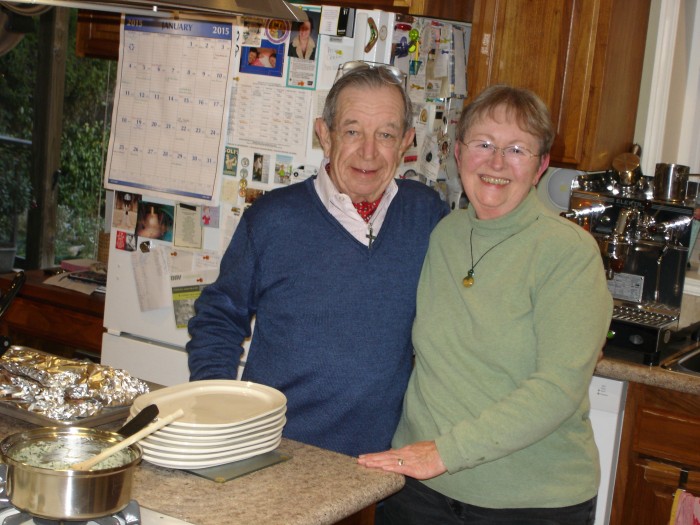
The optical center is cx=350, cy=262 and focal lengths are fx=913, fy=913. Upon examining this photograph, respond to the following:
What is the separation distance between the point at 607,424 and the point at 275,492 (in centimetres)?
158

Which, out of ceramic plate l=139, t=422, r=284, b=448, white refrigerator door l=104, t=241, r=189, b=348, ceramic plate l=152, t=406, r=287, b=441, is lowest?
white refrigerator door l=104, t=241, r=189, b=348

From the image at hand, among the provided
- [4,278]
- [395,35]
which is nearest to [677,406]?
[395,35]

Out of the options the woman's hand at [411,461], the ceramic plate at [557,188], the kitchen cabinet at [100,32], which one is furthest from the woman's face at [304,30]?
the woman's hand at [411,461]

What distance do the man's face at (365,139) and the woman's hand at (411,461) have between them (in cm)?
61

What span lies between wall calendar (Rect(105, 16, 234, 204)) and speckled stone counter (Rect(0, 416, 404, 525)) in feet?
4.99

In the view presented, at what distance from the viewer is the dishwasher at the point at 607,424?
2.79 meters

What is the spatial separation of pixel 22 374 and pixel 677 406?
6.05ft

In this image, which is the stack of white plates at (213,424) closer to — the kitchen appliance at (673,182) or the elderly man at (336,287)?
the elderly man at (336,287)

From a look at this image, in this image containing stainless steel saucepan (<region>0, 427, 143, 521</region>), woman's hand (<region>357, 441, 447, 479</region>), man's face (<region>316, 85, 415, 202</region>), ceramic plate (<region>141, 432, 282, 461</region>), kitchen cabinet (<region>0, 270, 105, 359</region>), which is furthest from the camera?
kitchen cabinet (<region>0, 270, 105, 359</region>)

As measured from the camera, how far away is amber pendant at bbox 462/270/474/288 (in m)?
1.87

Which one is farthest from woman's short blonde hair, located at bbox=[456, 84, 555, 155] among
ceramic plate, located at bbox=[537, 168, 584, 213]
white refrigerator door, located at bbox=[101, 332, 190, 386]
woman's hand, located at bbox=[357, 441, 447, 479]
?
white refrigerator door, located at bbox=[101, 332, 190, 386]

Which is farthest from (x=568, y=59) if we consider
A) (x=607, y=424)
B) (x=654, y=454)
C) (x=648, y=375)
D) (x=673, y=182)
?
(x=654, y=454)

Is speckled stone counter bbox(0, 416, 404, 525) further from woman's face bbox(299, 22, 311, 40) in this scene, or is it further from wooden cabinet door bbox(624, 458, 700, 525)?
woman's face bbox(299, 22, 311, 40)

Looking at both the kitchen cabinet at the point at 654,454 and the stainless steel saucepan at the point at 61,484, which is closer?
the stainless steel saucepan at the point at 61,484
